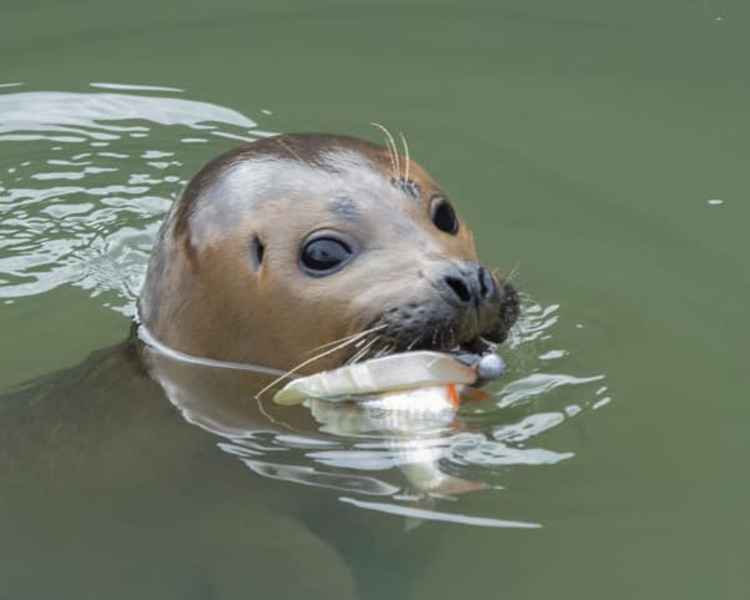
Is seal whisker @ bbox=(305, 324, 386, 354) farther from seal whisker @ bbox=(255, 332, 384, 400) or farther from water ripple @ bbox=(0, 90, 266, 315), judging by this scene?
water ripple @ bbox=(0, 90, 266, 315)

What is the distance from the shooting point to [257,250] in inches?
231

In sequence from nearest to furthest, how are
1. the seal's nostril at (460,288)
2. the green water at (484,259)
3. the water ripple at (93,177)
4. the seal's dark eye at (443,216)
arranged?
the seal's nostril at (460,288)
the green water at (484,259)
the seal's dark eye at (443,216)
the water ripple at (93,177)

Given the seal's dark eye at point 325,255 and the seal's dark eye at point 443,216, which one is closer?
the seal's dark eye at point 325,255

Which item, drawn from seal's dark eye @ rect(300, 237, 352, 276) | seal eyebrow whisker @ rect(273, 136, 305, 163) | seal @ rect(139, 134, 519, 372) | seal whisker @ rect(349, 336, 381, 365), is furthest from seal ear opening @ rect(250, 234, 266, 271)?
seal whisker @ rect(349, 336, 381, 365)

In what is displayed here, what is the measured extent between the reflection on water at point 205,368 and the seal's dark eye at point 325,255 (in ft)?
1.42

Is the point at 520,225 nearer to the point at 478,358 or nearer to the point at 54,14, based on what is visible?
the point at 478,358

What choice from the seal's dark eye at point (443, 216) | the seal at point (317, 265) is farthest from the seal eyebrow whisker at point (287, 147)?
the seal's dark eye at point (443, 216)

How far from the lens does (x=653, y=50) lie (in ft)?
31.1

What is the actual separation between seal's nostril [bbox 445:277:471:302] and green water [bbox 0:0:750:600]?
0.60 m

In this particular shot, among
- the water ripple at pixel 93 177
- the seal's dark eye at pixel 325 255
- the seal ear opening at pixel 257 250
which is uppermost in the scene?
the seal's dark eye at pixel 325 255

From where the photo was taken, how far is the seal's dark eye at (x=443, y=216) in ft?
19.5

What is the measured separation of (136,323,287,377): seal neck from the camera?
584cm

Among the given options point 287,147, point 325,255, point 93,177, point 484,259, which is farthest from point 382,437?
point 93,177

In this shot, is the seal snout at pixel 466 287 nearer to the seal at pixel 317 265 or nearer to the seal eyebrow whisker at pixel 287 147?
the seal at pixel 317 265
